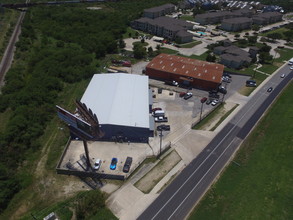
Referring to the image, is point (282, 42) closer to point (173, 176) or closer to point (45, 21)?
point (173, 176)

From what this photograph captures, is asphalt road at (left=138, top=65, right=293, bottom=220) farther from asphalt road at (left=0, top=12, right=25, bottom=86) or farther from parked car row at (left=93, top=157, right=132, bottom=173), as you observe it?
asphalt road at (left=0, top=12, right=25, bottom=86)

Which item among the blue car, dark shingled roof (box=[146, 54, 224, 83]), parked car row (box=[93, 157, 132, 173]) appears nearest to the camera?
parked car row (box=[93, 157, 132, 173])

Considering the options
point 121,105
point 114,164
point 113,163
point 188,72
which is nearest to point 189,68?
point 188,72

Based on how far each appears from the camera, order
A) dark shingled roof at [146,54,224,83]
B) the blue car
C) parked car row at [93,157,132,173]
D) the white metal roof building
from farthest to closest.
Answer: dark shingled roof at [146,54,224,83] → the white metal roof building → the blue car → parked car row at [93,157,132,173]

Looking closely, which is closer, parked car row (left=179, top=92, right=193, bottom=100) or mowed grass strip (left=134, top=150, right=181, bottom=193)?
mowed grass strip (left=134, top=150, right=181, bottom=193)

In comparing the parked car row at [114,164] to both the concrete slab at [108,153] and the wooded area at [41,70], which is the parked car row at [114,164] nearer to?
the concrete slab at [108,153]

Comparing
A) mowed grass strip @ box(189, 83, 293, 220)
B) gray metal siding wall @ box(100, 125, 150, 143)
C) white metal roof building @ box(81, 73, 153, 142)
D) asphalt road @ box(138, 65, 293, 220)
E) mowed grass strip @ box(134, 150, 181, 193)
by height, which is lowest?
mowed grass strip @ box(134, 150, 181, 193)

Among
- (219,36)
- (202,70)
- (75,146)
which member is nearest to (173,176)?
(75,146)

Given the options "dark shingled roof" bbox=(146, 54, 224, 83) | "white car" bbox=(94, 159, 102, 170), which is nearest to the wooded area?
"white car" bbox=(94, 159, 102, 170)
